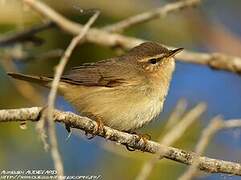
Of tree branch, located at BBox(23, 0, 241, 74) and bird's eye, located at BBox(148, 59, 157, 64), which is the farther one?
tree branch, located at BBox(23, 0, 241, 74)

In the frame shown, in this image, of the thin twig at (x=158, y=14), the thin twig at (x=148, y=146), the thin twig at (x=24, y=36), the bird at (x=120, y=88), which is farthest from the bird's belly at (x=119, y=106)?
the thin twig at (x=24, y=36)

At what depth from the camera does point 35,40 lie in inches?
287

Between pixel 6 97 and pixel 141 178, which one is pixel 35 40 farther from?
pixel 141 178

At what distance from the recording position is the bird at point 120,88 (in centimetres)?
553

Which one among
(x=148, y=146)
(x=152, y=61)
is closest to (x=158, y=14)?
(x=152, y=61)

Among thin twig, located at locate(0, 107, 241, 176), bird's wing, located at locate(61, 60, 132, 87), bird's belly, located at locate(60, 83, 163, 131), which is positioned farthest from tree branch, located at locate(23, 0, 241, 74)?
thin twig, located at locate(0, 107, 241, 176)

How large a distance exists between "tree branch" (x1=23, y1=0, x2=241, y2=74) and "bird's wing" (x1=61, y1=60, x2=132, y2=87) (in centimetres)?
100

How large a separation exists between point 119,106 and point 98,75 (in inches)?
17.2

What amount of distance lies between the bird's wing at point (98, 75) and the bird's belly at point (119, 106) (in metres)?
0.09

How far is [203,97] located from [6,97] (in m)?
2.24

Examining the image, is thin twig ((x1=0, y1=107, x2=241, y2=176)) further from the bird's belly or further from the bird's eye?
the bird's eye

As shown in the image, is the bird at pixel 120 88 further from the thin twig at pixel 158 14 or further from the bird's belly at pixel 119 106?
the thin twig at pixel 158 14

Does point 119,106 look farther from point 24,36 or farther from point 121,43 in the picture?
point 24,36

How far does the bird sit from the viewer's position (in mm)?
5531
